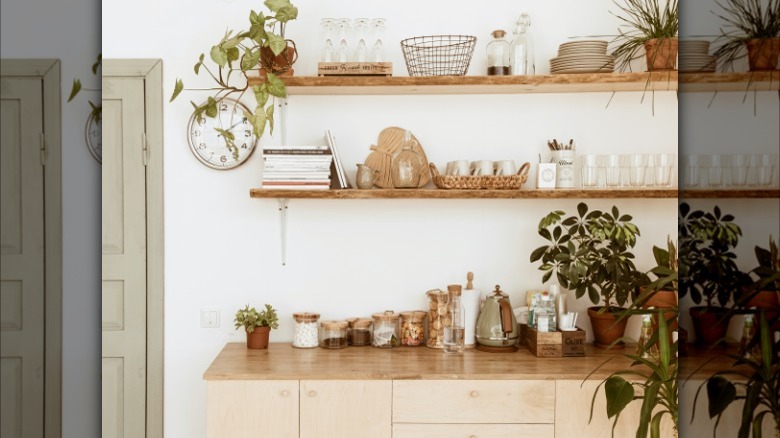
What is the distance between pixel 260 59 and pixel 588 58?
134 cm

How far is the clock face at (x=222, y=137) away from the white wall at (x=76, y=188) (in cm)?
262

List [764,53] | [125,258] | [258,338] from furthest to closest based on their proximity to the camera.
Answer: [125,258]
[258,338]
[764,53]

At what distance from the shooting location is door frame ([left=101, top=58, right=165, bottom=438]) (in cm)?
286

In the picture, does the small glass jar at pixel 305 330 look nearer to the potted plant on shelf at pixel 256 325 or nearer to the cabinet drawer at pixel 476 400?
the potted plant on shelf at pixel 256 325

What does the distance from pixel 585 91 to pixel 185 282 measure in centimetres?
196

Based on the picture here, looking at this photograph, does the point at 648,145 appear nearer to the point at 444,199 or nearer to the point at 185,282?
the point at 444,199

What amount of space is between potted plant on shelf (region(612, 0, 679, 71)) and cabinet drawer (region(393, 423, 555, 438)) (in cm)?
151

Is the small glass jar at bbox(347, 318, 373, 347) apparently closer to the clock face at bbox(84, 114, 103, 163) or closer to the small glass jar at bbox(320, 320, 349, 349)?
the small glass jar at bbox(320, 320, 349, 349)

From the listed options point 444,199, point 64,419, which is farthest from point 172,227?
point 64,419

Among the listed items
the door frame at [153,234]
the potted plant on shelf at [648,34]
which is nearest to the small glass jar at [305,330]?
the door frame at [153,234]

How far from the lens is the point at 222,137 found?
288cm

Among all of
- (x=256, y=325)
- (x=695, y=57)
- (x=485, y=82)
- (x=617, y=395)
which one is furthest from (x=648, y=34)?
(x=695, y=57)

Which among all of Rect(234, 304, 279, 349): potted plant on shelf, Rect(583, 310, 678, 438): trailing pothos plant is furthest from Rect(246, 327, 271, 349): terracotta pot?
Rect(583, 310, 678, 438): trailing pothos plant

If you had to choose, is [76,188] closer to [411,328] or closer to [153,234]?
[411,328]
